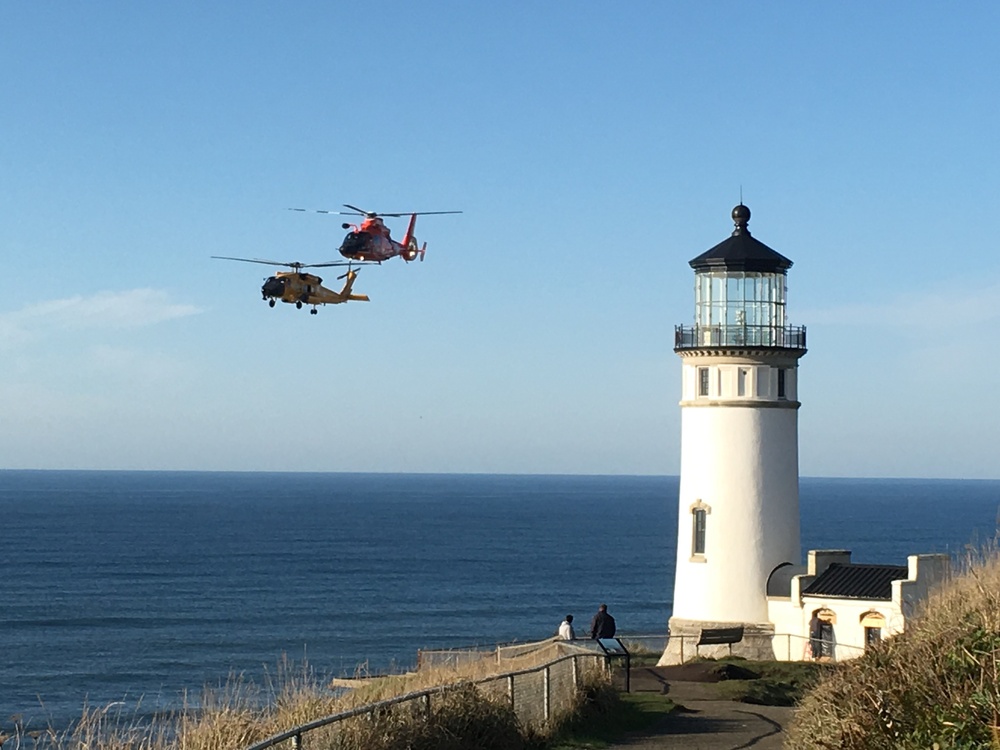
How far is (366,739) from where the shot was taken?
39.8ft

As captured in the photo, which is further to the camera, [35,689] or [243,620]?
[243,620]

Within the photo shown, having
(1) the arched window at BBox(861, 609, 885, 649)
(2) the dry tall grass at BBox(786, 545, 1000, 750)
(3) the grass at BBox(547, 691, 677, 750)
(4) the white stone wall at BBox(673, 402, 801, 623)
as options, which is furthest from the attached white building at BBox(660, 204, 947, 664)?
(2) the dry tall grass at BBox(786, 545, 1000, 750)

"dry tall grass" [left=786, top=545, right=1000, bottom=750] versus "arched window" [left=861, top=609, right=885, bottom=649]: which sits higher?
"dry tall grass" [left=786, top=545, right=1000, bottom=750]

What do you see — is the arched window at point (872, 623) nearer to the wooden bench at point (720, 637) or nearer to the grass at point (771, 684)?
the grass at point (771, 684)

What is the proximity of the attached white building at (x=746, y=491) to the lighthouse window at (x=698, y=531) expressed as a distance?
0.08 ft

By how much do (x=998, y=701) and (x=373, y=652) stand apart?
50617mm

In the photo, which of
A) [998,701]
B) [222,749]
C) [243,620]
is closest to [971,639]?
[998,701]

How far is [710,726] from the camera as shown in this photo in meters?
17.8

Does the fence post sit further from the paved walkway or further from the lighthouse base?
the lighthouse base

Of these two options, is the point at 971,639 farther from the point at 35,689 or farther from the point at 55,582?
the point at 55,582

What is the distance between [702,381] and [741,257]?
3022 millimetres

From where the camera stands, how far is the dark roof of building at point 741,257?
3167cm

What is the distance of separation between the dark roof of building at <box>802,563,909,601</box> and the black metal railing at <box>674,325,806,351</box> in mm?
5134

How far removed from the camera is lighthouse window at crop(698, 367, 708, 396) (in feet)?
102
